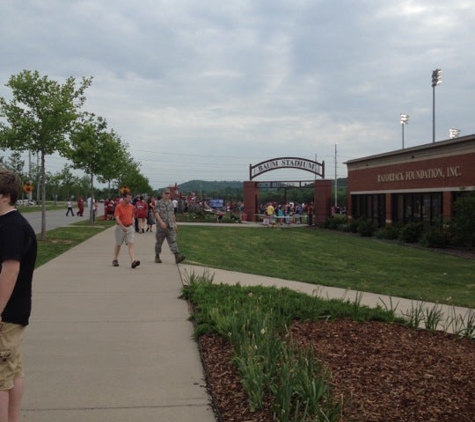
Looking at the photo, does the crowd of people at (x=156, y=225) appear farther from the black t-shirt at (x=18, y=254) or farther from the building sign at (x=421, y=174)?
the building sign at (x=421, y=174)

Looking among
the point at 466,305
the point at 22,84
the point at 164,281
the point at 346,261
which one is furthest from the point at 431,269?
the point at 22,84

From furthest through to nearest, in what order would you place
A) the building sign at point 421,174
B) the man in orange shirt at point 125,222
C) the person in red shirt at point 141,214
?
the person in red shirt at point 141,214 → the building sign at point 421,174 → the man in orange shirt at point 125,222

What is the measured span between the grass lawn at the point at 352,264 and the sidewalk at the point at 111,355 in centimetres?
395

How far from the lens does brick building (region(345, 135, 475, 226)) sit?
2306 centimetres

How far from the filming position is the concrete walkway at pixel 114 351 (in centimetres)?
440

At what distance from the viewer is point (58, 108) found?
17.8 metres

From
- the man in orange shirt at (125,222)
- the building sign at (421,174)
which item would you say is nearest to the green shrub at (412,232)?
the building sign at (421,174)

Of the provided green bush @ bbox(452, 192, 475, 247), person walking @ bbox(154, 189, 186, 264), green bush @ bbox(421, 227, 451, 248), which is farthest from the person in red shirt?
green bush @ bbox(452, 192, 475, 247)

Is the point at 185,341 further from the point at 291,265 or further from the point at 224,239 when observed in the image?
the point at 224,239

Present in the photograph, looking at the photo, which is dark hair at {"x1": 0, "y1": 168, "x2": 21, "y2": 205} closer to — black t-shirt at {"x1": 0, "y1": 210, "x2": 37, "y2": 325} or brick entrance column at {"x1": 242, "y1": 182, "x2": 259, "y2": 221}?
black t-shirt at {"x1": 0, "y1": 210, "x2": 37, "y2": 325}

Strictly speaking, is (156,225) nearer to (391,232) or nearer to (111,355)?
(111,355)

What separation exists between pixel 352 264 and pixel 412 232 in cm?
925

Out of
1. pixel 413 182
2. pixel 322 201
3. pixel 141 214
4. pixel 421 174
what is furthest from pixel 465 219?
pixel 322 201

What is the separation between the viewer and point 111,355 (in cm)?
573
